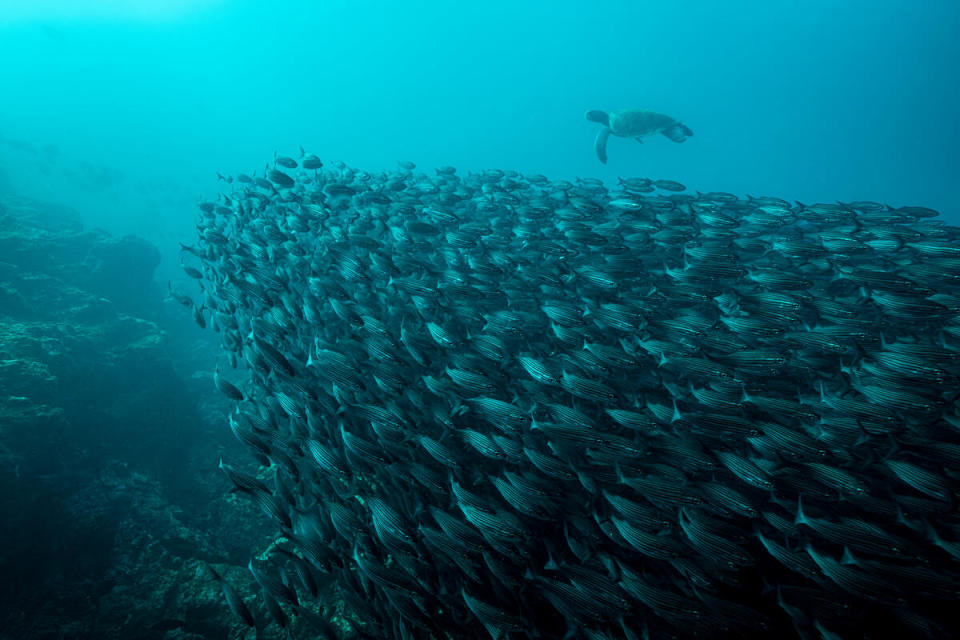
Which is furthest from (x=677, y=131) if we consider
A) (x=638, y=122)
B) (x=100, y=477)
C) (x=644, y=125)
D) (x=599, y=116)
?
(x=100, y=477)

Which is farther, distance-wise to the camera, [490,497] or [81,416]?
[81,416]

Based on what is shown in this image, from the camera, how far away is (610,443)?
3.84m

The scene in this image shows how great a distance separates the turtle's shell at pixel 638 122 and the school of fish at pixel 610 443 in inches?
337

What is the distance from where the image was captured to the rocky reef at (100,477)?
21.1 ft

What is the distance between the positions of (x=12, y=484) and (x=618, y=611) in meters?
9.85

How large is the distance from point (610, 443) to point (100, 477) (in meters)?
10.8

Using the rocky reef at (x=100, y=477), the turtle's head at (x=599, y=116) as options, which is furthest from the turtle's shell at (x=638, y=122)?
the rocky reef at (x=100, y=477)

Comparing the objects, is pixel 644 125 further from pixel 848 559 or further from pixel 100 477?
pixel 100 477

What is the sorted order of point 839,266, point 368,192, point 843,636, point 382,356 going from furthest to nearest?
point 368,192 < point 839,266 < point 382,356 < point 843,636

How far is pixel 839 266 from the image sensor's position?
19.0 ft

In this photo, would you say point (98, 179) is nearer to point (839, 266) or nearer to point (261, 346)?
point (261, 346)

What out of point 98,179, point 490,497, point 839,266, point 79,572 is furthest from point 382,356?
point 98,179

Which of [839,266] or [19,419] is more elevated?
[839,266]

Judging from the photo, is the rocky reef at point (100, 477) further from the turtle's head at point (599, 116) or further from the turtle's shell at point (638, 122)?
the turtle's head at point (599, 116)
